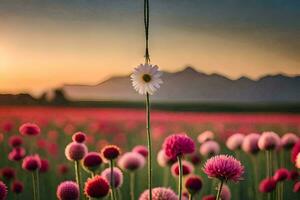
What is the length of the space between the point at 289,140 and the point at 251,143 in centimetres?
12

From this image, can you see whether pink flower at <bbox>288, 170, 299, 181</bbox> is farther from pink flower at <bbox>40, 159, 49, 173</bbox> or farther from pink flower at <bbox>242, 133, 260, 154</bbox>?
pink flower at <bbox>40, 159, 49, 173</bbox>

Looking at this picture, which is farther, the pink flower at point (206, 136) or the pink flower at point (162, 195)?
the pink flower at point (206, 136)

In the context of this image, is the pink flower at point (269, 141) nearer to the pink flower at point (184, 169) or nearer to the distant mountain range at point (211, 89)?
the distant mountain range at point (211, 89)

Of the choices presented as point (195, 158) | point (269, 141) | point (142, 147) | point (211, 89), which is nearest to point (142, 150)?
point (142, 147)

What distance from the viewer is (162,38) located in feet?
6.54

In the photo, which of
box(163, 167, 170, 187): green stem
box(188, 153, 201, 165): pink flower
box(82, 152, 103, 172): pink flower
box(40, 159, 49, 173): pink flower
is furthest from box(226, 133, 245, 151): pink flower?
box(40, 159, 49, 173): pink flower

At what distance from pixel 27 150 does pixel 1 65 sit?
11.3 inches

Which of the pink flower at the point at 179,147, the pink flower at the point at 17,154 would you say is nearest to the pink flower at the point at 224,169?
the pink flower at the point at 179,147

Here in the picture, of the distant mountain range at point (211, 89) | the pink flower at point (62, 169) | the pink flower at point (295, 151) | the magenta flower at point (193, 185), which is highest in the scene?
the distant mountain range at point (211, 89)

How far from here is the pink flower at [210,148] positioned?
199 centimetres

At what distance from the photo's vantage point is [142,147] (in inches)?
78.8

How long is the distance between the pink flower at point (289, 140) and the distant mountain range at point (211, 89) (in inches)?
4.3

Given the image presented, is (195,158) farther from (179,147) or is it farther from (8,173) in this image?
(8,173)

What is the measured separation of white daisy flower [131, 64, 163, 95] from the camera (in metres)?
1.71
